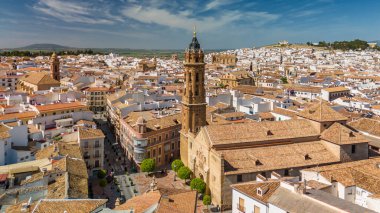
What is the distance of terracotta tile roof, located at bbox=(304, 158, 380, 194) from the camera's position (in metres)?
31.8

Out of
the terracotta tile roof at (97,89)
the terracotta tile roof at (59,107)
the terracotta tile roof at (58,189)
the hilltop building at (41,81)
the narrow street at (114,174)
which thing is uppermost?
the hilltop building at (41,81)

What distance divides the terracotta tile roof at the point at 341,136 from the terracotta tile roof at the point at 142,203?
22387 mm

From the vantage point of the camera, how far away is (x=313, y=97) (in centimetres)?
9112

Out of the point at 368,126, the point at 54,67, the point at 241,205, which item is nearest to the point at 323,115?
the point at 368,126

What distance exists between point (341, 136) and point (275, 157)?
26.3ft

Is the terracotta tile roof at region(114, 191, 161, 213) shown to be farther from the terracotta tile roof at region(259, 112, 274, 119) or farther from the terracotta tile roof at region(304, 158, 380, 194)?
the terracotta tile roof at region(259, 112, 274, 119)

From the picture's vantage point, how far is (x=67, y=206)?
83.1ft

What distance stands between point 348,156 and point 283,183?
687 inches

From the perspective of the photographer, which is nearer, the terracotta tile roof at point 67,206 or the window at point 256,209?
the terracotta tile roof at point 67,206

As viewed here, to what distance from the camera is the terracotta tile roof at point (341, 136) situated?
40.4m

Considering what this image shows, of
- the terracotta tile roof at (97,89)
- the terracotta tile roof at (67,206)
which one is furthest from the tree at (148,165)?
the terracotta tile roof at (97,89)

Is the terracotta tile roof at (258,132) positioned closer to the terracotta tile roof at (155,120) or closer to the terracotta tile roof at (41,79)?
the terracotta tile roof at (155,120)

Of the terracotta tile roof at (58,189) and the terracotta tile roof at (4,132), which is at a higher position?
the terracotta tile roof at (4,132)

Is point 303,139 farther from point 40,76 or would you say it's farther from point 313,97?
point 40,76
